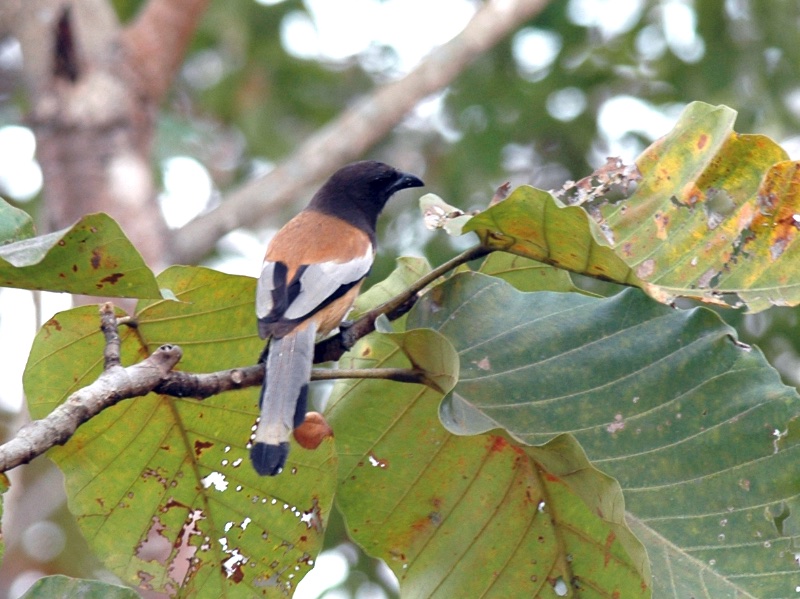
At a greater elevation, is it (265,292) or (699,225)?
(699,225)

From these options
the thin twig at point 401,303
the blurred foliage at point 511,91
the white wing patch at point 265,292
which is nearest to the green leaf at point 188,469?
the white wing patch at point 265,292

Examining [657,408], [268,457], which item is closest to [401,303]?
[268,457]

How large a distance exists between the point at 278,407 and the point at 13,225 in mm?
706

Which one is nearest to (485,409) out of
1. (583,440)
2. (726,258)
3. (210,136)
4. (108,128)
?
(583,440)

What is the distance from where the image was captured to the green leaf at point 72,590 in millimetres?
2131

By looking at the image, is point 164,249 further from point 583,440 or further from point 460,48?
point 583,440

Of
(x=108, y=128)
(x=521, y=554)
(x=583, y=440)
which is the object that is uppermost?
(x=583, y=440)

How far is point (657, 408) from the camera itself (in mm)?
2334

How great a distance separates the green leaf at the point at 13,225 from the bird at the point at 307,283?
1.99 feet

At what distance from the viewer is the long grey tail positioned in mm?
2185

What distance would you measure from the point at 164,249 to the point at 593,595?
12.5ft

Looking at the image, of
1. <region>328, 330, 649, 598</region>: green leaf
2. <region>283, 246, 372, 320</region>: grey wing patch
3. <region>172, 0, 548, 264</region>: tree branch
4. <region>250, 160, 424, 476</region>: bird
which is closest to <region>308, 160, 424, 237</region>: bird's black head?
<region>250, 160, 424, 476</region>: bird

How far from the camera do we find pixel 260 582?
2549 mm

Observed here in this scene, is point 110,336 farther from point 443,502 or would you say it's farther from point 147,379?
point 443,502
